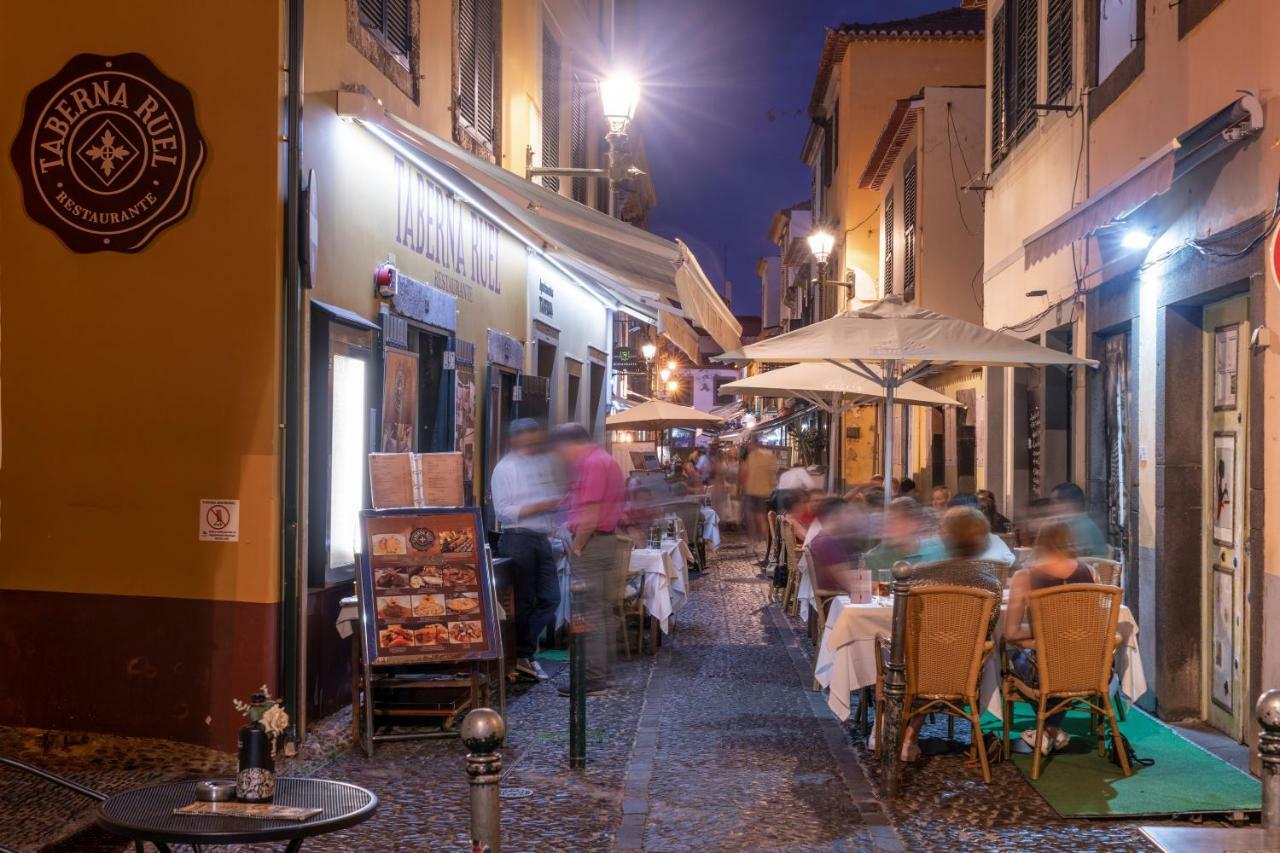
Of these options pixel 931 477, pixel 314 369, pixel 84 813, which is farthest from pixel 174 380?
pixel 931 477

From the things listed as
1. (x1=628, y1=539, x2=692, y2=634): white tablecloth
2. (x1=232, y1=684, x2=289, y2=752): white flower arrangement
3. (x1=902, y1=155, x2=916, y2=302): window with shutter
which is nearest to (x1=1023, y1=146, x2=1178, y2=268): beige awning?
(x1=628, y1=539, x2=692, y2=634): white tablecloth

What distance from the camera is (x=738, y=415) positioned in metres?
52.5

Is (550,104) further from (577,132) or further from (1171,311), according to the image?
(1171,311)

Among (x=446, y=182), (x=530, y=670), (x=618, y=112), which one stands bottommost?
(x=530, y=670)

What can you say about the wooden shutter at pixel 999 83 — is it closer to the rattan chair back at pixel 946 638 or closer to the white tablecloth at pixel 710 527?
Answer: the white tablecloth at pixel 710 527

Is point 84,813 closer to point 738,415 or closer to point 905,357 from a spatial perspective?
point 905,357

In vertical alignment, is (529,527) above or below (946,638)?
above

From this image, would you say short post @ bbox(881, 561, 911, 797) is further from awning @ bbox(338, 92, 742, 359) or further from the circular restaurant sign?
the circular restaurant sign

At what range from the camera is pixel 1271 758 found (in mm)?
4098

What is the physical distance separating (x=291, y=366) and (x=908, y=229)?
17.8m

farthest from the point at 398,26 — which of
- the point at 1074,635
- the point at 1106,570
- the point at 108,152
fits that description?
the point at 1074,635

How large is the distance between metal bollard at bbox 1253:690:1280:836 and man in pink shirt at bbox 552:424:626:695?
4.78 meters

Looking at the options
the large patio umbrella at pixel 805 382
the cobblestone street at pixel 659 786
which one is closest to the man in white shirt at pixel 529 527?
the cobblestone street at pixel 659 786

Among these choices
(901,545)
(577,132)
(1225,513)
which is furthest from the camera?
(577,132)
